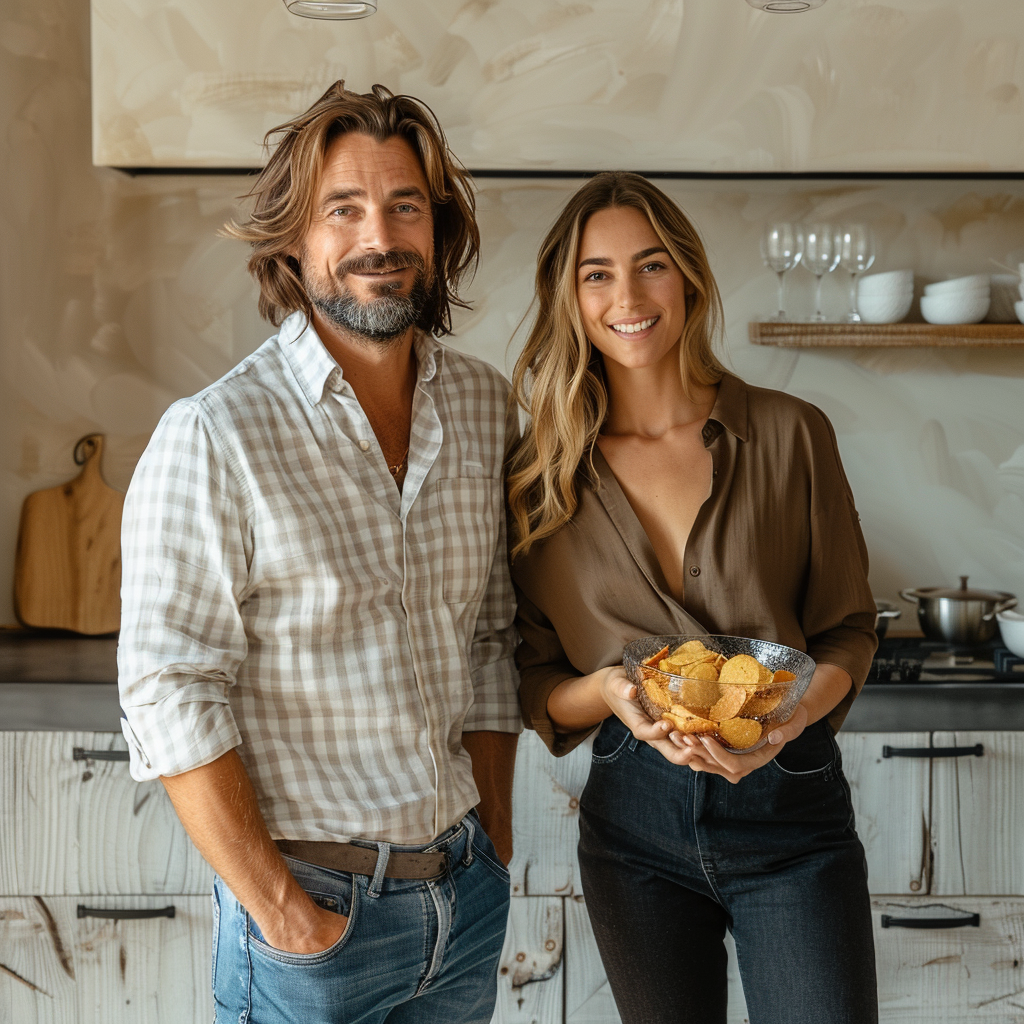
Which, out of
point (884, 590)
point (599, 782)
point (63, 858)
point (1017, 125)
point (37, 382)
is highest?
point (1017, 125)

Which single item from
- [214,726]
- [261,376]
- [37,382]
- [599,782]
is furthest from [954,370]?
[37,382]

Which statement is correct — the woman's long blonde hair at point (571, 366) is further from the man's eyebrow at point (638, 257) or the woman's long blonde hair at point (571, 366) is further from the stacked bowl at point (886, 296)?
the stacked bowl at point (886, 296)

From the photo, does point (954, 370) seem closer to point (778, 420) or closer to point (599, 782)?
point (778, 420)

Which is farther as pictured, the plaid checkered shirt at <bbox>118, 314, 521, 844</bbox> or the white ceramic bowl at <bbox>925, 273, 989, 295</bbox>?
the white ceramic bowl at <bbox>925, 273, 989, 295</bbox>

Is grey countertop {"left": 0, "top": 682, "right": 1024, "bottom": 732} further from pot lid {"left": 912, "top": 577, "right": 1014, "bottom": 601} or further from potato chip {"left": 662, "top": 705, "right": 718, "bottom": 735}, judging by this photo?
potato chip {"left": 662, "top": 705, "right": 718, "bottom": 735}

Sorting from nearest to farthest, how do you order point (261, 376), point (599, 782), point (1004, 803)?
point (261, 376), point (599, 782), point (1004, 803)

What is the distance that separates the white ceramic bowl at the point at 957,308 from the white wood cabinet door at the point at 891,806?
0.89m

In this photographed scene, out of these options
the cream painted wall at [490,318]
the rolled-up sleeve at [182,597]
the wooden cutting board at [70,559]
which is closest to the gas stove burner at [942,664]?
the cream painted wall at [490,318]

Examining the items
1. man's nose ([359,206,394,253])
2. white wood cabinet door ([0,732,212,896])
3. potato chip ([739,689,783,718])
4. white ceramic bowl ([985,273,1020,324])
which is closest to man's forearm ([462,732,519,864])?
potato chip ([739,689,783,718])

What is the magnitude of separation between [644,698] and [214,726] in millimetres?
476

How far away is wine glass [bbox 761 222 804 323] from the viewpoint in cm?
225

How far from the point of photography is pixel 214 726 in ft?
3.65

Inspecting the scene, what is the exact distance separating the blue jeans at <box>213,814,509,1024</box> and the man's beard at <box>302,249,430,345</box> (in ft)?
1.99

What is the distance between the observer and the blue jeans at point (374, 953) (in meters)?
1.15
